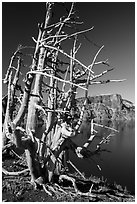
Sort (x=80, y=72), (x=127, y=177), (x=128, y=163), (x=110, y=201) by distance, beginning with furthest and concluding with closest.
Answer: (x=128, y=163) < (x=127, y=177) < (x=80, y=72) < (x=110, y=201)

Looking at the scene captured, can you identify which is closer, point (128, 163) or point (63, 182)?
point (63, 182)

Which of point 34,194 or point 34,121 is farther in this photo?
point 34,121

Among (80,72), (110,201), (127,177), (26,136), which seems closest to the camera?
(26,136)

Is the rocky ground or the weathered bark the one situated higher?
the weathered bark

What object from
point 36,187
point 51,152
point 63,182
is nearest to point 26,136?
point 51,152

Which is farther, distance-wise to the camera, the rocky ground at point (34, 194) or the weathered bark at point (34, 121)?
the weathered bark at point (34, 121)

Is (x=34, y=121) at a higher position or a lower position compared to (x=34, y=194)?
higher

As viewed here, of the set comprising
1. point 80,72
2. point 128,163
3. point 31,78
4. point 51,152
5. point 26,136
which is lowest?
point 128,163

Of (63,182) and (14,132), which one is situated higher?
(14,132)

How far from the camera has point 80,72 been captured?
444 inches

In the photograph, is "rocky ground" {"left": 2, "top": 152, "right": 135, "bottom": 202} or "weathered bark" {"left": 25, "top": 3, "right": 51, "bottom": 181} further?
"weathered bark" {"left": 25, "top": 3, "right": 51, "bottom": 181}

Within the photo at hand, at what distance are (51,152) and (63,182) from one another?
1.95 meters

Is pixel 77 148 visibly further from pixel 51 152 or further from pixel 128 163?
pixel 128 163

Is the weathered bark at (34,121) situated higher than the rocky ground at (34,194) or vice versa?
the weathered bark at (34,121)
